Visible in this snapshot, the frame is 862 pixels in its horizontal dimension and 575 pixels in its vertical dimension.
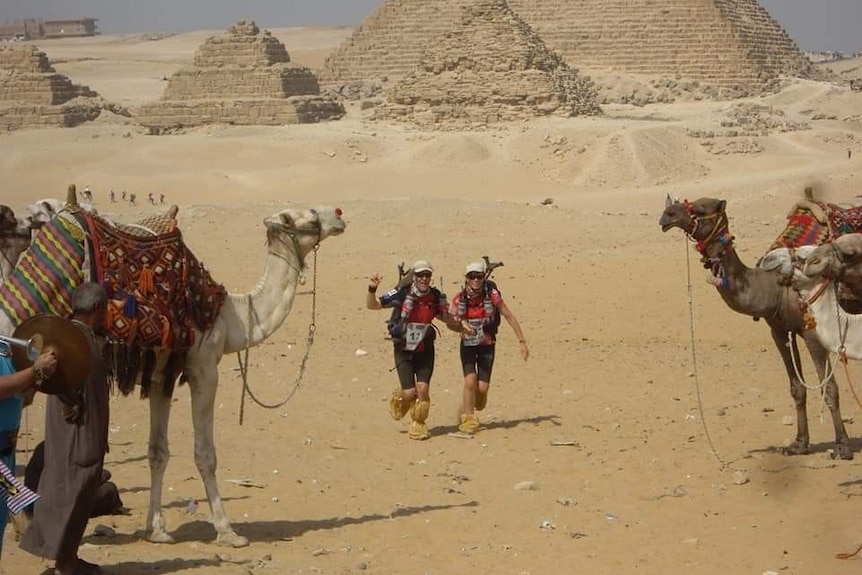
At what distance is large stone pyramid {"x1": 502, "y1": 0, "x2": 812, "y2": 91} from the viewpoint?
78.2m

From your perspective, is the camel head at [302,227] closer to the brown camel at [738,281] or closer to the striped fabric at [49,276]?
the striped fabric at [49,276]

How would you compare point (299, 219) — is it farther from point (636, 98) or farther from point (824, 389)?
point (636, 98)

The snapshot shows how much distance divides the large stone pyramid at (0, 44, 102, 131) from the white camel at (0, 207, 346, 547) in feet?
161

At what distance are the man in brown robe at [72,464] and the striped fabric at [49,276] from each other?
2.38 ft

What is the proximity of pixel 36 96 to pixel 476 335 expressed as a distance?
1957 inches

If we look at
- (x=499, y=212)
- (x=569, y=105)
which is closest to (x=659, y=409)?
(x=499, y=212)

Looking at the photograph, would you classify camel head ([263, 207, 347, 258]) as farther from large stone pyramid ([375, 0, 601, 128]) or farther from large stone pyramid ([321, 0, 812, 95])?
large stone pyramid ([321, 0, 812, 95])

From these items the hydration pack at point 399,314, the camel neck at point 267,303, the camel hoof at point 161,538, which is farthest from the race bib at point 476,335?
the camel hoof at point 161,538

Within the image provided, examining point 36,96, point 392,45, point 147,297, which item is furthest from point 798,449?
point 392,45

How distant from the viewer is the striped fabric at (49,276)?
685cm

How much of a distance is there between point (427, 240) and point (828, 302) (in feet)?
41.3

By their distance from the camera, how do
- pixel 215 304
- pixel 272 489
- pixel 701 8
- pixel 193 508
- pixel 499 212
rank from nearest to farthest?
pixel 215 304 → pixel 193 508 → pixel 272 489 → pixel 499 212 → pixel 701 8

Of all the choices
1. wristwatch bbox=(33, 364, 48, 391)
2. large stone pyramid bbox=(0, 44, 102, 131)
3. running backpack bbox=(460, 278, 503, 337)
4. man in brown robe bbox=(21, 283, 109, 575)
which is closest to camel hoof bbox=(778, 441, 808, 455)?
running backpack bbox=(460, 278, 503, 337)

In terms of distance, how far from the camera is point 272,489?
8820 millimetres
